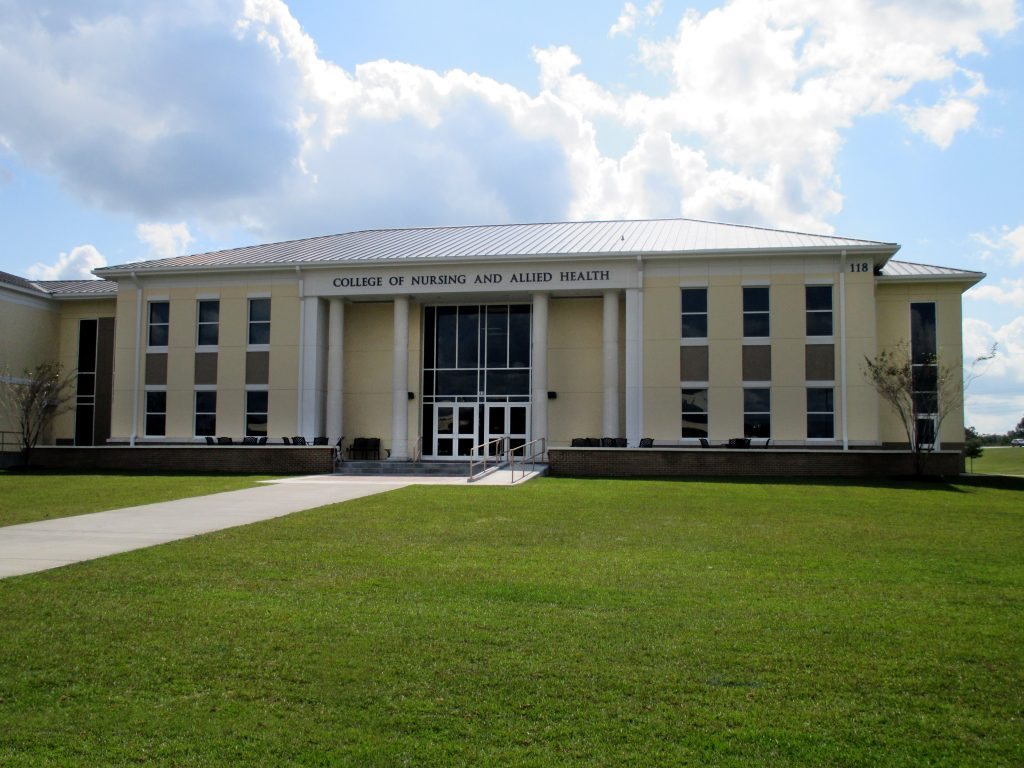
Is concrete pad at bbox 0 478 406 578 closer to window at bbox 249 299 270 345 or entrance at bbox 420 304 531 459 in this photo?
entrance at bbox 420 304 531 459

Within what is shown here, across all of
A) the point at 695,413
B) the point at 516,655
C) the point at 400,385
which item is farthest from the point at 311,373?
the point at 516,655

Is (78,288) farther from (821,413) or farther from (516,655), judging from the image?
(516,655)

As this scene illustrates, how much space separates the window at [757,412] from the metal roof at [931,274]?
598cm

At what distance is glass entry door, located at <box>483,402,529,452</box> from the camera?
32344 mm

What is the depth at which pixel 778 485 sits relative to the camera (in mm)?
21953

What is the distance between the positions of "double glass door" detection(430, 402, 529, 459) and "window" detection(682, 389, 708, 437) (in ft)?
19.7

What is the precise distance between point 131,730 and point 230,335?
29534mm

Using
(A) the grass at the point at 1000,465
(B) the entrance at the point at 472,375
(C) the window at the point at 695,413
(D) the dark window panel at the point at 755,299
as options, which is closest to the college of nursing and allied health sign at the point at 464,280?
(B) the entrance at the point at 472,375

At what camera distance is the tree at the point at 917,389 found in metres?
26.9

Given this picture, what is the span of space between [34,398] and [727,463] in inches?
999

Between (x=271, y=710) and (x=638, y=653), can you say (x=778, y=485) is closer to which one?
(x=638, y=653)

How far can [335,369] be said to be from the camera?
32.0 m

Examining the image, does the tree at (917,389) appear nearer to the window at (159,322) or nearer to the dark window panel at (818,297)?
the dark window panel at (818,297)

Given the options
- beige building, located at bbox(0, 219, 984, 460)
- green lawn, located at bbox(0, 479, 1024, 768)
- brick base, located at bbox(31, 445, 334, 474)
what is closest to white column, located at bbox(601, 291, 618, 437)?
beige building, located at bbox(0, 219, 984, 460)
